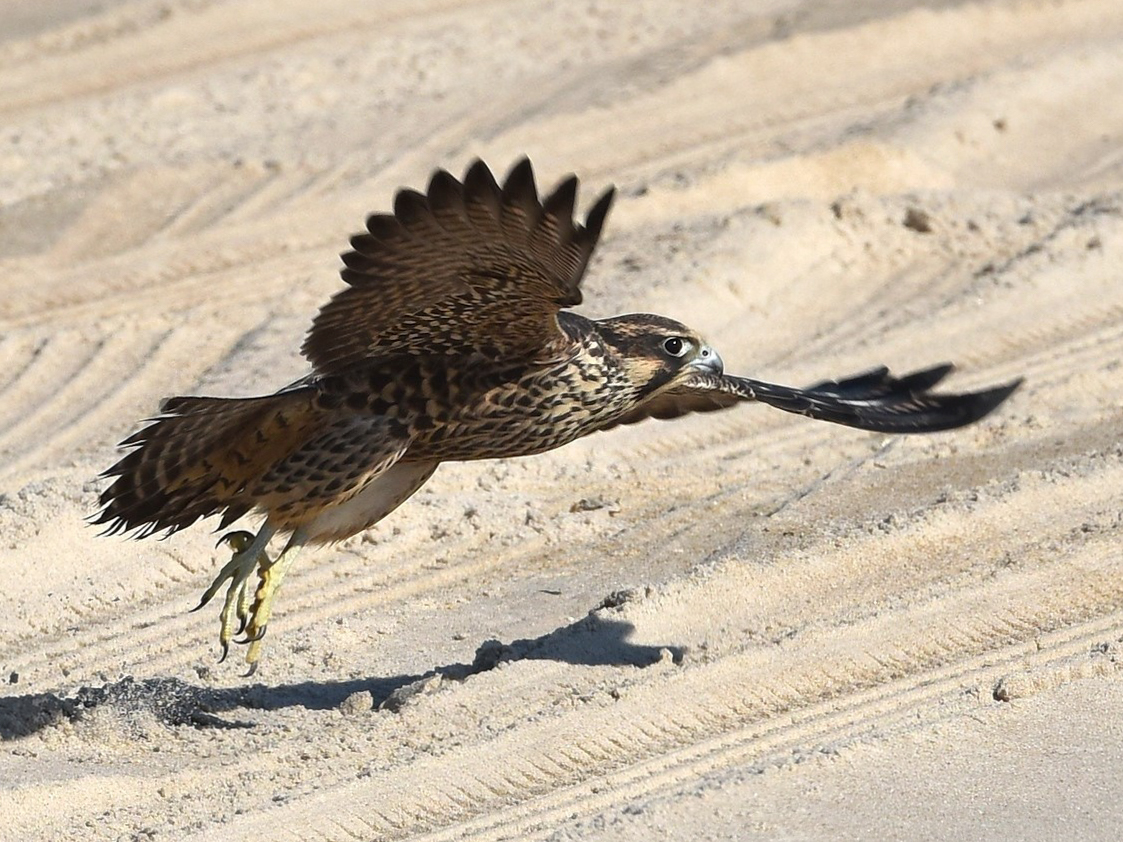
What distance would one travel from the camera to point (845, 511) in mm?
7574

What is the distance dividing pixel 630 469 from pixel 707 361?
6.74 ft

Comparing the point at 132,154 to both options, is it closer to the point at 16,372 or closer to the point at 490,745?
the point at 16,372

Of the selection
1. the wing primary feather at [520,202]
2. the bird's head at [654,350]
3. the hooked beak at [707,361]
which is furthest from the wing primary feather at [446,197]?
the hooked beak at [707,361]

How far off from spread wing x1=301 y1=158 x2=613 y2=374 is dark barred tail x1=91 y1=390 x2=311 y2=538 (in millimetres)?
225

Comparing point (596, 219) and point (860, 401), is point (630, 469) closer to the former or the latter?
point (860, 401)

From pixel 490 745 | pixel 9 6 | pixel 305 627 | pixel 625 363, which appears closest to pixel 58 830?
pixel 490 745

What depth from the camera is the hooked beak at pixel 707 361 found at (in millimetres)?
6090

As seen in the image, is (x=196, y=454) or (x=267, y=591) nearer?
(x=196, y=454)

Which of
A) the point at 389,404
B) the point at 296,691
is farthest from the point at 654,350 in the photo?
the point at 296,691

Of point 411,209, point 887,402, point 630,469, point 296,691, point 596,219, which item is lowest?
point 630,469

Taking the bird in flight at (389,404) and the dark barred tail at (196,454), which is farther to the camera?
the dark barred tail at (196,454)

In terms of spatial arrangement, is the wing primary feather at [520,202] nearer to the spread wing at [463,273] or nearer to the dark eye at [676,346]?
the spread wing at [463,273]

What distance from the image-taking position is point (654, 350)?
5.99 m

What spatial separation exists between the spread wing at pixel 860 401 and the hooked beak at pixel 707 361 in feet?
0.18
